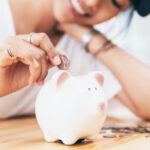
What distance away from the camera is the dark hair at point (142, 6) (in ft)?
3.89

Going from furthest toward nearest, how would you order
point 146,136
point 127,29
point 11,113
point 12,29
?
point 127,29 < point 11,113 < point 12,29 < point 146,136

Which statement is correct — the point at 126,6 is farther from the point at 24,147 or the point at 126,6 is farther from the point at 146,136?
the point at 24,147

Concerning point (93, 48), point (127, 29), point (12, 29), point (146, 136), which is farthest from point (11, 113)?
point (127, 29)

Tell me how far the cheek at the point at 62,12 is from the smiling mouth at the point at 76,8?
2cm

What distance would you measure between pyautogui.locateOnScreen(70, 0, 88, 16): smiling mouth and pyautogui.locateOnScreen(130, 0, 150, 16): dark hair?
213mm

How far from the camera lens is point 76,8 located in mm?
1277

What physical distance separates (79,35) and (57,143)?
760mm

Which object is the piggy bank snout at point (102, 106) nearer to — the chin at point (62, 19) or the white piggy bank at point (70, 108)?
the white piggy bank at point (70, 108)

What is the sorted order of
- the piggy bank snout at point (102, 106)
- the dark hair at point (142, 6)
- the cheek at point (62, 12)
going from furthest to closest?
the cheek at point (62, 12) → the dark hair at point (142, 6) → the piggy bank snout at point (102, 106)

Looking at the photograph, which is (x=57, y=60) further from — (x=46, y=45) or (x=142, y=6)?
(x=142, y=6)

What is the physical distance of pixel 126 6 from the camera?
1310 mm

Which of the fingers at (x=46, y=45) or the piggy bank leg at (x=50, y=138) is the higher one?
the fingers at (x=46, y=45)

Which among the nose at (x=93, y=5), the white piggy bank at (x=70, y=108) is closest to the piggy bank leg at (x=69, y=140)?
the white piggy bank at (x=70, y=108)

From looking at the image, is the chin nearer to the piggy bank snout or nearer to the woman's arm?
the woman's arm
